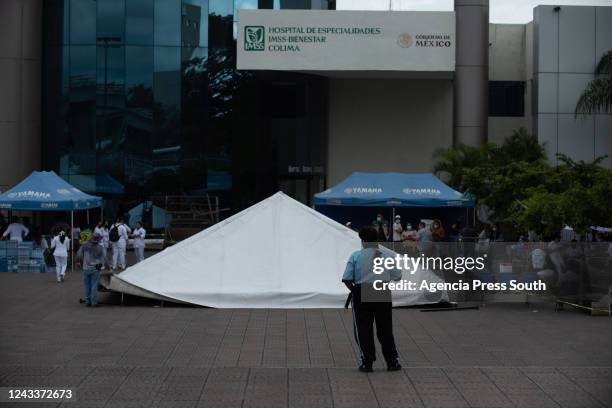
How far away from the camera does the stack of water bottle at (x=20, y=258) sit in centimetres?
2552

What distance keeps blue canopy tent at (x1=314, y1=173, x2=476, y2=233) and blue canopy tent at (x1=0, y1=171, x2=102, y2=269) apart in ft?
25.4

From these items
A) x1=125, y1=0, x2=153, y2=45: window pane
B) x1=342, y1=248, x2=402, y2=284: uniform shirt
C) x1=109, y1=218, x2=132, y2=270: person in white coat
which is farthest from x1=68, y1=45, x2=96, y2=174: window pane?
x1=342, y1=248, x2=402, y2=284: uniform shirt

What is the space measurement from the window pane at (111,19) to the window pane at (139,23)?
25 centimetres

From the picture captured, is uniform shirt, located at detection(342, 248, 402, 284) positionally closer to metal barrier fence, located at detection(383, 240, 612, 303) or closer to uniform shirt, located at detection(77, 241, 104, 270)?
metal barrier fence, located at detection(383, 240, 612, 303)

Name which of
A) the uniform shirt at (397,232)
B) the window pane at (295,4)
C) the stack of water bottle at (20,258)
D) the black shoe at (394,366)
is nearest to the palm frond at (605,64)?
the window pane at (295,4)

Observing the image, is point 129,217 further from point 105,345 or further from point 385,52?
point 105,345

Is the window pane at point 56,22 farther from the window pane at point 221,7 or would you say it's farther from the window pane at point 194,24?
the window pane at point 221,7

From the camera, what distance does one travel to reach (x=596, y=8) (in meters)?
37.7

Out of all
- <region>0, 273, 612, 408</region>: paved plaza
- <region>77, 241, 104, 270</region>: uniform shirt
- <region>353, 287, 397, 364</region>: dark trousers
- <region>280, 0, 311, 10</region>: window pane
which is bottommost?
<region>0, 273, 612, 408</region>: paved plaza

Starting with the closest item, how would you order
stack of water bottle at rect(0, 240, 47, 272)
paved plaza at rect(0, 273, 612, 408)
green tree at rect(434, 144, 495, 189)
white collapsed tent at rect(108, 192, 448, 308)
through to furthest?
paved plaza at rect(0, 273, 612, 408) < white collapsed tent at rect(108, 192, 448, 308) < stack of water bottle at rect(0, 240, 47, 272) < green tree at rect(434, 144, 495, 189)

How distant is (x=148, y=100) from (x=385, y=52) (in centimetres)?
1036

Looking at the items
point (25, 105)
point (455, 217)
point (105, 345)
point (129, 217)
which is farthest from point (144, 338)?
point (25, 105)

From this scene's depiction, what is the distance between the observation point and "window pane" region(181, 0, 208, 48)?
37.2 metres

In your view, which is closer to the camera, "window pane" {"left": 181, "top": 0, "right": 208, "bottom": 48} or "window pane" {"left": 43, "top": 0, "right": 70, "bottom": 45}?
"window pane" {"left": 181, "top": 0, "right": 208, "bottom": 48}
